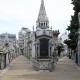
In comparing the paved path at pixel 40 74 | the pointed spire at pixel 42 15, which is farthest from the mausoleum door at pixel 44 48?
the paved path at pixel 40 74

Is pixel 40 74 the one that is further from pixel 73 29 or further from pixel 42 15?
pixel 42 15

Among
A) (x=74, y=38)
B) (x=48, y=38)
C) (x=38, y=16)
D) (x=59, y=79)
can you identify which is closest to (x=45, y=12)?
(x=38, y=16)

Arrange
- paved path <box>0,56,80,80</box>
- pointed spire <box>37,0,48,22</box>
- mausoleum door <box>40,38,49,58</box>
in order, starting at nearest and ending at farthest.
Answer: paved path <box>0,56,80,80</box> < mausoleum door <box>40,38,49,58</box> < pointed spire <box>37,0,48,22</box>

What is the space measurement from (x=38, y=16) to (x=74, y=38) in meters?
23.6

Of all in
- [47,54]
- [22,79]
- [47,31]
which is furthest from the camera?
[47,31]

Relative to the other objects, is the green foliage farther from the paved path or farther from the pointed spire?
the pointed spire

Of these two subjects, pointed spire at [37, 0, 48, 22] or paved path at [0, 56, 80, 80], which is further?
pointed spire at [37, 0, 48, 22]

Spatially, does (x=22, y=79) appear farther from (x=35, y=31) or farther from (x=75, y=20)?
(x=35, y=31)

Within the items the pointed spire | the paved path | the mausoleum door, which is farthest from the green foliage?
the pointed spire

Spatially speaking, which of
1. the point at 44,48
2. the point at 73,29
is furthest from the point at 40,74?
the point at 44,48

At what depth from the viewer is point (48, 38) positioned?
73.2 metres

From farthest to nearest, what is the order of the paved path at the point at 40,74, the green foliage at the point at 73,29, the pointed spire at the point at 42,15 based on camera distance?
the pointed spire at the point at 42,15, the green foliage at the point at 73,29, the paved path at the point at 40,74

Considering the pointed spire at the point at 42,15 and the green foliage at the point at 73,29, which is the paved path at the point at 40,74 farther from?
the pointed spire at the point at 42,15

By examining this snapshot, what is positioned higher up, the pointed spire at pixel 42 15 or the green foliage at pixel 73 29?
the pointed spire at pixel 42 15
